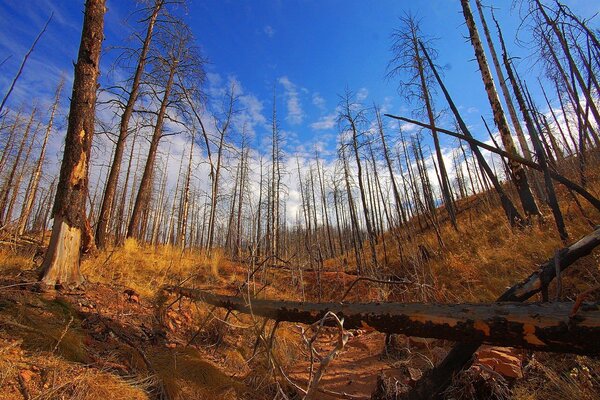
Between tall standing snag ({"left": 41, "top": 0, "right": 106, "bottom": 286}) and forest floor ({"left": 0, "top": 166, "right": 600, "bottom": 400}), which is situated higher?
tall standing snag ({"left": 41, "top": 0, "right": 106, "bottom": 286})

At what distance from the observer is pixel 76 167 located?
4.01 m

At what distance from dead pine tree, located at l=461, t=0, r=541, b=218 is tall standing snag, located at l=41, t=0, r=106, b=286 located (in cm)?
807

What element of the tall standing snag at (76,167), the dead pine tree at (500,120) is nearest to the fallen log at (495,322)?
the tall standing snag at (76,167)

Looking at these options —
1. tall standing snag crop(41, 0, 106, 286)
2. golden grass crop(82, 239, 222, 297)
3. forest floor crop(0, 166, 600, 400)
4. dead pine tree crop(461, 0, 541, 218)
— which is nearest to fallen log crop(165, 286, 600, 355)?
forest floor crop(0, 166, 600, 400)

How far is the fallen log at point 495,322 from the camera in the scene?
137cm

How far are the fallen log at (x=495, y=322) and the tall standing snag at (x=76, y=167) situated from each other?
3476mm

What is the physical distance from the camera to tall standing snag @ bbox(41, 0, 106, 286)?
12.3 ft

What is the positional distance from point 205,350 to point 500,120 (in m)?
8.15

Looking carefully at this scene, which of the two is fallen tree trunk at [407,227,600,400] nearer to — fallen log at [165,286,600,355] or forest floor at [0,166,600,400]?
forest floor at [0,166,600,400]

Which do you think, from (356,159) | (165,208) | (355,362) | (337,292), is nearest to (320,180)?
(356,159)

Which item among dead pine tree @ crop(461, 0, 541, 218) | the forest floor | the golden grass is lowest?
the forest floor

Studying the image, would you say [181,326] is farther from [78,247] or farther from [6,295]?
[6,295]

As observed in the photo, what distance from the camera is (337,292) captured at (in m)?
9.38

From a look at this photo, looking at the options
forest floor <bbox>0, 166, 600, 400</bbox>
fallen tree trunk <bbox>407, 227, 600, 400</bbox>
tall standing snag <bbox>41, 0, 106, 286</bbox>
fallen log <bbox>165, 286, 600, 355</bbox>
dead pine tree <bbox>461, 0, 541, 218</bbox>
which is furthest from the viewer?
dead pine tree <bbox>461, 0, 541, 218</bbox>
